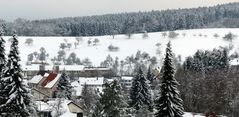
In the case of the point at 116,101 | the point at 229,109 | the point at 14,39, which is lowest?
the point at 229,109

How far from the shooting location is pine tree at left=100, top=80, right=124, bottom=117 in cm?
3794

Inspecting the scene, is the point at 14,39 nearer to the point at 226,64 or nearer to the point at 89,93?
the point at 89,93

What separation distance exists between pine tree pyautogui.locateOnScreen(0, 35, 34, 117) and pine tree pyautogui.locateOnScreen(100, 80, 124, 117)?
9.87 metres

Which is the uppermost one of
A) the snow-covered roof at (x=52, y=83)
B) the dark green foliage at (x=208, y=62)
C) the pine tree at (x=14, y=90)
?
the pine tree at (x=14, y=90)

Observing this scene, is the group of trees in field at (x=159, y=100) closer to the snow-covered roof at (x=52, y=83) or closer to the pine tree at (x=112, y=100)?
the pine tree at (x=112, y=100)

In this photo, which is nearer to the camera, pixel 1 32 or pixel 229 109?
pixel 1 32

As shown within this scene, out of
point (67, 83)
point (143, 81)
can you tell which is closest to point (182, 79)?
point (143, 81)

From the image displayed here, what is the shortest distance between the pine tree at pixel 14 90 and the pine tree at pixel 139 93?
171 ft

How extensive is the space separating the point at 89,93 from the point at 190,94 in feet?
64.9

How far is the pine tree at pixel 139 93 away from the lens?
270ft

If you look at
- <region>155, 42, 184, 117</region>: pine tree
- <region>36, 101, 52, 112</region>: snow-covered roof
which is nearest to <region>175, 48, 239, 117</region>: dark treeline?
<region>36, 101, 52, 112</region>: snow-covered roof

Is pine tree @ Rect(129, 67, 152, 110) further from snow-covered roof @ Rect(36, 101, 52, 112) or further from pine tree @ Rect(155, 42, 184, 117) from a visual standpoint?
pine tree @ Rect(155, 42, 184, 117)

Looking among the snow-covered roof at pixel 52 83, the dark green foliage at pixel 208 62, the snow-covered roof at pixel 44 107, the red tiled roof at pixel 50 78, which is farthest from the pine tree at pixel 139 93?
the dark green foliage at pixel 208 62

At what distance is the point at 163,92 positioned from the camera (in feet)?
99.7
